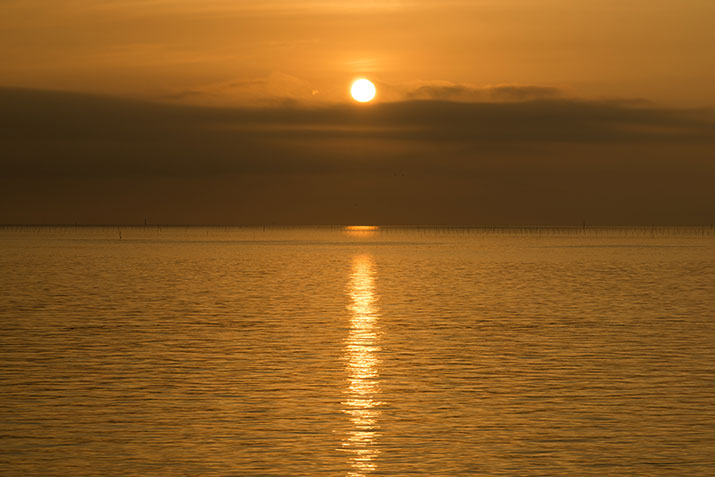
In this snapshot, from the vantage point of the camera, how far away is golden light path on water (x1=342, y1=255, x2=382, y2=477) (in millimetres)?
20891

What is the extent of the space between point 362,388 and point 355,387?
0.84 ft

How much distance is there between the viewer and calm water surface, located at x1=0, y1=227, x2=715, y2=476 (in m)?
20.6

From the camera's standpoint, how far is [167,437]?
73.7 feet

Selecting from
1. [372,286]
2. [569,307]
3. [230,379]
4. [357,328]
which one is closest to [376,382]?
[230,379]

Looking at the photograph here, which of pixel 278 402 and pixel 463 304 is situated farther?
pixel 463 304

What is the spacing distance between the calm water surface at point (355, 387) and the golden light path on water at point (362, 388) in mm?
96

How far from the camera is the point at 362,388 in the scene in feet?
95.1

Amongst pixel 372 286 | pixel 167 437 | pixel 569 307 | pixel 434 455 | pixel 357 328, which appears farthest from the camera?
pixel 372 286

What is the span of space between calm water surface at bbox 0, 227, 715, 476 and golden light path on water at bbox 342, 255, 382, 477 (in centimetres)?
10

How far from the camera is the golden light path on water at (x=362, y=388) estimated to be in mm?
20891

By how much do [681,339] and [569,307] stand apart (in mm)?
16690

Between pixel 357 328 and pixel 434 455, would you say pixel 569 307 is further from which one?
pixel 434 455

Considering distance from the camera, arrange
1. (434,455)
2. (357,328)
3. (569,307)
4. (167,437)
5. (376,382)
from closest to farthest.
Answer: (434,455) → (167,437) → (376,382) → (357,328) → (569,307)

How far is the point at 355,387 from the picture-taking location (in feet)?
95.6
